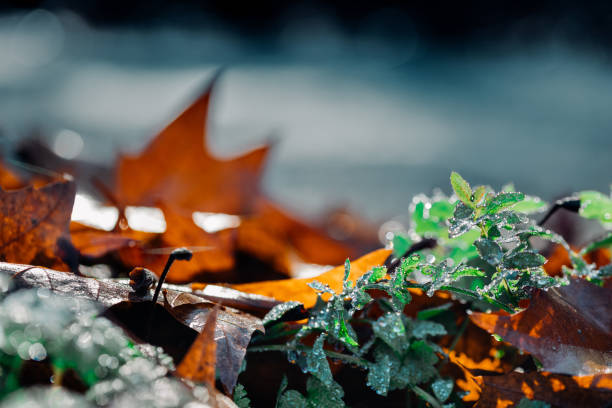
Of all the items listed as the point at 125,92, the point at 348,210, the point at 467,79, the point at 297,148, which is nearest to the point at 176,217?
the point at 348,210

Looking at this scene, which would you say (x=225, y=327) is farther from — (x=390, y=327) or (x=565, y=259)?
(x=565, y=259)

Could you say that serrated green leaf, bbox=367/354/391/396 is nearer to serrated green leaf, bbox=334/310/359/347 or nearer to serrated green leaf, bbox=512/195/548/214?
serrated green leaf, bbox=334/310/359/347

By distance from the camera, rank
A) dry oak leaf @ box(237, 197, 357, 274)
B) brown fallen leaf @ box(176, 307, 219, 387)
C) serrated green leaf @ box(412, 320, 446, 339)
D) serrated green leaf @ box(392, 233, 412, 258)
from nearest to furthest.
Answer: brown fallen leaf @ box(176, 307, 219, 387), serrated green leaf @ box(412, 320, 446, 339), serrated green leaf @ box(392, 233, 412, 258), dry oak leaf @ box(237, 197, 357, 274)

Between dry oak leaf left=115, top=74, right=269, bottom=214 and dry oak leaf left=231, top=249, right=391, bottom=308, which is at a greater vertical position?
dry oak leaf left=231, top=249, right=391, bottom=308

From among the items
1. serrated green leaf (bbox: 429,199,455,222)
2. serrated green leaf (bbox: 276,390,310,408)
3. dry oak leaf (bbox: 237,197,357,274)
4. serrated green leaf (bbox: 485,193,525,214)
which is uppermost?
serrated green leaf (bbox: 485,193,525,214)

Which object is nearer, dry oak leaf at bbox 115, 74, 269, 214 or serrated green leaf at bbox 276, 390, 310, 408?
serrated green leaf at bbox 276, 390, 310, 408

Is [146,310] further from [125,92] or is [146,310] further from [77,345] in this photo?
[125,92]

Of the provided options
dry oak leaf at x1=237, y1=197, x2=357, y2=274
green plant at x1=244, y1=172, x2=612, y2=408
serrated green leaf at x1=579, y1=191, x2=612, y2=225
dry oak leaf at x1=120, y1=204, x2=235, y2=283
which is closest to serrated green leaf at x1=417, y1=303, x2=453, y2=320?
green plant at x1=244, y1=172, x2=612, y2=408

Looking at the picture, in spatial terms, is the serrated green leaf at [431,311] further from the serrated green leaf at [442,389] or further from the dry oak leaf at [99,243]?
the dry oak leaf at [99,243]
